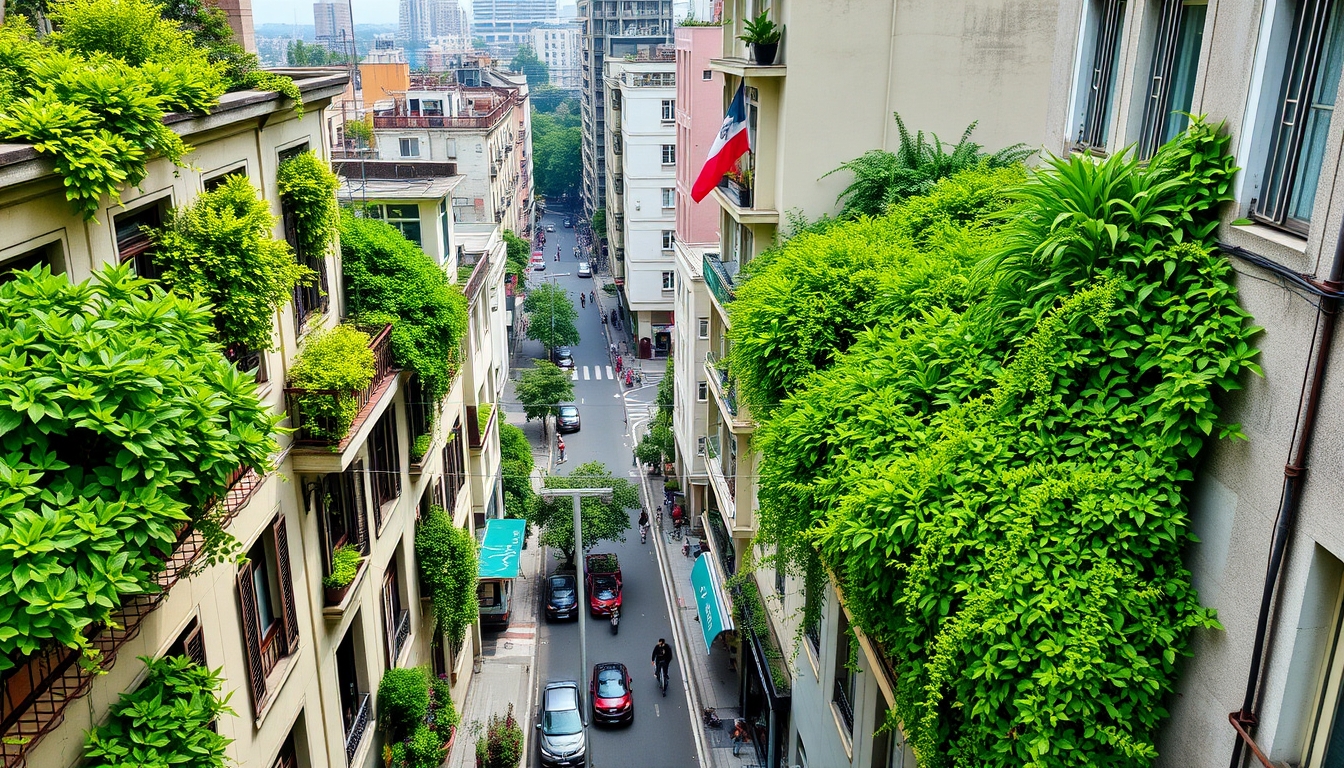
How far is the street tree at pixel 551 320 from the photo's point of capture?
6625 cm

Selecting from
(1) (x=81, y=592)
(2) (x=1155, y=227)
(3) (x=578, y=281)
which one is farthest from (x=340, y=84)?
(3) (x=578, y=281)

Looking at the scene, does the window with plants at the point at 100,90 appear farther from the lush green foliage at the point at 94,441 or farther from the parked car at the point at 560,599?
the parked car at the point at 560,599

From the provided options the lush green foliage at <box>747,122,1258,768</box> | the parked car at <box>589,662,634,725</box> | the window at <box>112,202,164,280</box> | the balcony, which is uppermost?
the window at <box>112,202,164,280</box>

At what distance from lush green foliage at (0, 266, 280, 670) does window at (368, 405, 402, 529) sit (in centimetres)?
1126

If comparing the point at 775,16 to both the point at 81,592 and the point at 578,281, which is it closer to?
the point at 81,592

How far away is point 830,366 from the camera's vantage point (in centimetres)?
1636

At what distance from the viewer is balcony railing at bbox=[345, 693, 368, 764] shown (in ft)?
58.9

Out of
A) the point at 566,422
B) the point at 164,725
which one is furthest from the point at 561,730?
the point at 566,422

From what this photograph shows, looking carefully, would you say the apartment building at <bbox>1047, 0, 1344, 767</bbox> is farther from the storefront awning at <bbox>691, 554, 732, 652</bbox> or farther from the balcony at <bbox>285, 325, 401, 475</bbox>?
the storefront awning at <bbox>691, 554, 732, 652</bbox>

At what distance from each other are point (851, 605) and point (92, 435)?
834 cm

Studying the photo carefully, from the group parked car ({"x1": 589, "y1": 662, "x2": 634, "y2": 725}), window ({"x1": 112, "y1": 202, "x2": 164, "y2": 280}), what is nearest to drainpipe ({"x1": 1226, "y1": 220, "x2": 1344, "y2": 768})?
window ({"x1": 112, "y1": 202, "x2": 164, "y2": 280})

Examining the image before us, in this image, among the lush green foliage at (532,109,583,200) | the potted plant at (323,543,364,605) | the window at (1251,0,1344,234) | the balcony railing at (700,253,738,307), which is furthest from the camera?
the lush green foliage at (532,109,583,200)

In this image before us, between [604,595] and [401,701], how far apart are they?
17005 mm

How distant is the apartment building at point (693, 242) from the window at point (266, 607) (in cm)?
2341
